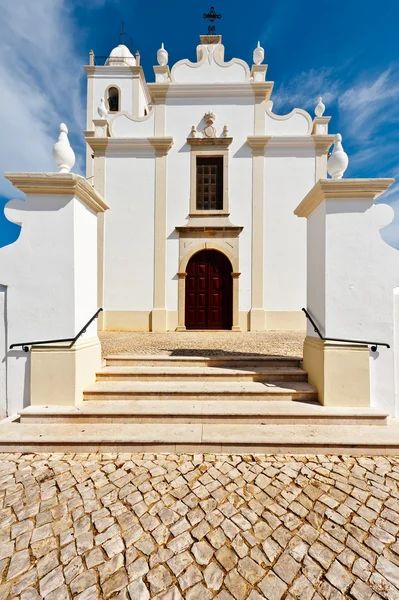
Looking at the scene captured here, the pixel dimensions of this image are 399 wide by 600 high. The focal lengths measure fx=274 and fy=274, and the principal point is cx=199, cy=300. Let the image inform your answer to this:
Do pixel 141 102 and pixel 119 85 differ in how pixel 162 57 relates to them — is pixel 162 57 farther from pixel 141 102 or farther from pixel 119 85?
pixel 119 85

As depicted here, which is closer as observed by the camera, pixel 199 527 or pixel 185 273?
pixel 199 527

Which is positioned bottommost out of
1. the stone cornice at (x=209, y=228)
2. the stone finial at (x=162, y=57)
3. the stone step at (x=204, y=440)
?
the stone step at (x=204, y=440)

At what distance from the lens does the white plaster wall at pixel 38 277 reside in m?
3.34

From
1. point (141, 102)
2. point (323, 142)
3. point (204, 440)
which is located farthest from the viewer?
point (141, 102)

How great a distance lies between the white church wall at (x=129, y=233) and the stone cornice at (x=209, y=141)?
1.51 m

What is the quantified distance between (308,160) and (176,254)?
5622 millimetres

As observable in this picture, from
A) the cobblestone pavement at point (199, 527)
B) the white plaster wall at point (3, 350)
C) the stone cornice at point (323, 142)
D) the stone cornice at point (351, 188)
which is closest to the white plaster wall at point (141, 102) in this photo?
the stone cornice at point (323, 142)

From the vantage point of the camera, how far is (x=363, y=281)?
3441 millimetres

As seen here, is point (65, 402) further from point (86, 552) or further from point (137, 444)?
point (86, 552)

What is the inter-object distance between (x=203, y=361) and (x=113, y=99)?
20.0 m

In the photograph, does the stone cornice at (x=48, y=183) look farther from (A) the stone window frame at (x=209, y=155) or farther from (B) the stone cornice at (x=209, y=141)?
(B) the stone cornice at (x=209, y=141)

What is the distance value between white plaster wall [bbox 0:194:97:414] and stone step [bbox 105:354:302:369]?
127 centimetres

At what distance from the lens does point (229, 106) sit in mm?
9672

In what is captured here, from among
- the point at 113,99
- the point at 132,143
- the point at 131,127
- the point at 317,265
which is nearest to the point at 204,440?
the point at 317,265
